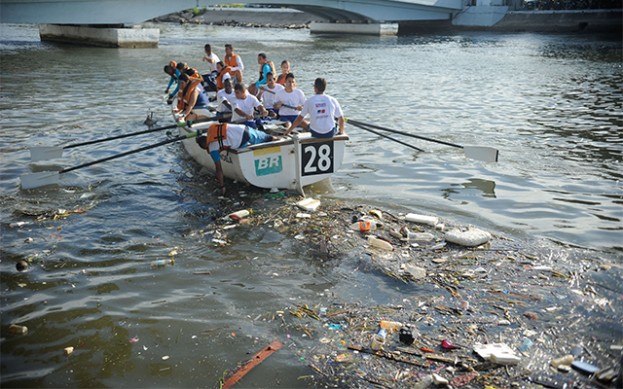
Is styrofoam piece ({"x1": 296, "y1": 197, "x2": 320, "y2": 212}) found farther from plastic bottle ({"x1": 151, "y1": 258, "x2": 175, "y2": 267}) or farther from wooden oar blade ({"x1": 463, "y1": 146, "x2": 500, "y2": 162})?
wooden oar blade ({"x1": 463, "y1": 146, "x2": 500, "y2": 162})

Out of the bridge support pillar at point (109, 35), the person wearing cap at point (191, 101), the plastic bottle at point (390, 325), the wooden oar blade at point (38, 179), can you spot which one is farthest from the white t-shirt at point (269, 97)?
the bridge support pillar at point (109, 35)

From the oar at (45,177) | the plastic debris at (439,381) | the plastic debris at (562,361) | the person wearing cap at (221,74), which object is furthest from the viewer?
the person wearing cap at (221,74)

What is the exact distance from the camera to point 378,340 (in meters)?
6.00

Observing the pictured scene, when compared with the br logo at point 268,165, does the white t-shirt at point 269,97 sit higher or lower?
higher

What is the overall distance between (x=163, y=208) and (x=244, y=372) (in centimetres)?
521

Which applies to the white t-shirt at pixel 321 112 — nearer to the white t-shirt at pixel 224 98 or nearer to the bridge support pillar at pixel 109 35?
the white t-shirt at pixel 224 98

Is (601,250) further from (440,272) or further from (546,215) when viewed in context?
(440,272)

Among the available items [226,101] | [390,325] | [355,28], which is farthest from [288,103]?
[355,28]

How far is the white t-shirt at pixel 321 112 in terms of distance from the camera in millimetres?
10500

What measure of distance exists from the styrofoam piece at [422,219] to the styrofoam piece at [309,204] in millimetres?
1598

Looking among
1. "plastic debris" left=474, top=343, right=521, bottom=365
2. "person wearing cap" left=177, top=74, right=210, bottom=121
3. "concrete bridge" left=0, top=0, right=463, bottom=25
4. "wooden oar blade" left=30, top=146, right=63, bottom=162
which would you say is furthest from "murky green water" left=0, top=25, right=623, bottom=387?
"concrete bridge" left=0, top=0, right=463, bottom=25

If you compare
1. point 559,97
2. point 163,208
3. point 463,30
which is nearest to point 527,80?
point 559,97

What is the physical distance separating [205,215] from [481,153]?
6095mm

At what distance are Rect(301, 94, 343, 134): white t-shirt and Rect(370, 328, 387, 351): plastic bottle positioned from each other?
17.0 ft
